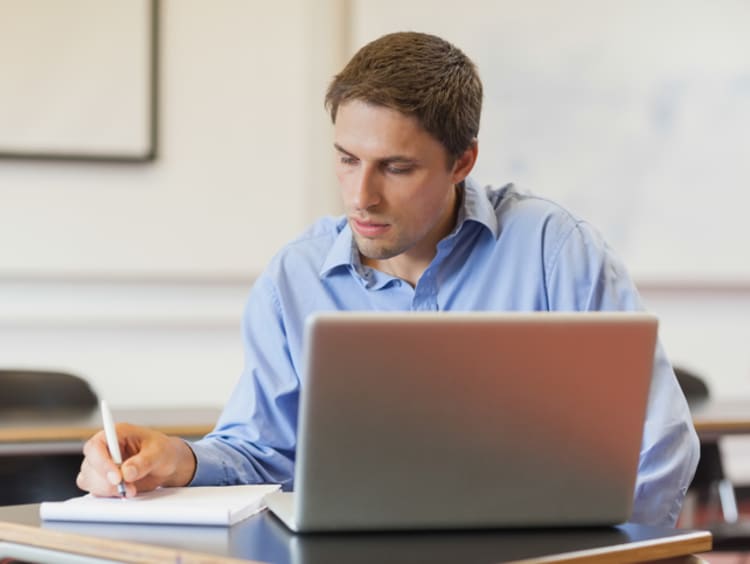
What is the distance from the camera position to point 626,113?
425 centimetres

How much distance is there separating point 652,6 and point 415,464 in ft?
10.9

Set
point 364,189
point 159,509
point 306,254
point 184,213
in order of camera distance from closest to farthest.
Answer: point 159,509 < point 364,189 < point 306,254 < point 184,213

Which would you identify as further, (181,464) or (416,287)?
(416,287)

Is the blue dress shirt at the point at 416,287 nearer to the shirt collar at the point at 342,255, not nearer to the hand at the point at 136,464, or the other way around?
the shirt collar at the point at 342,255

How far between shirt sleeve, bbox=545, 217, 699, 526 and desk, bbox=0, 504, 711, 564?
22 cm

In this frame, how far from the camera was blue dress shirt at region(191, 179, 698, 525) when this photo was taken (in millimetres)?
1919

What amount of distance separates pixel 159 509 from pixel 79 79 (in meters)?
2.57

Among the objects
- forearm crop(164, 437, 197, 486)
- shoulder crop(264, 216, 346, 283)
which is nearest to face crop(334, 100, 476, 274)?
shoulder crop(264, 216, 346, 283)

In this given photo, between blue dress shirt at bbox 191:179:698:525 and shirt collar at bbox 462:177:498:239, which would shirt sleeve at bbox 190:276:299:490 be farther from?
shirt collar at bbox 462:177:498:239

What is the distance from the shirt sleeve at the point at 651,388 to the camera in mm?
1657

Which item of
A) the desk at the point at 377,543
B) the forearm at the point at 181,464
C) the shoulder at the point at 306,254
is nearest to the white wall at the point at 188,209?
the shoulder at the point at 306,254

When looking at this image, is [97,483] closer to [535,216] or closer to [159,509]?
[159,509]

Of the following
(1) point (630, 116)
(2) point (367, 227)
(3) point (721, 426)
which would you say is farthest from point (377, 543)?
(1) point (630, 116)

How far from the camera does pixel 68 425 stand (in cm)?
256
